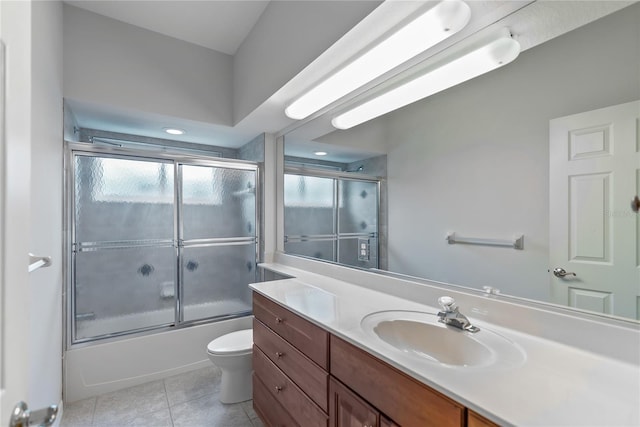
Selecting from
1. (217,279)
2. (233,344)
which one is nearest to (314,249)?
(233,344)

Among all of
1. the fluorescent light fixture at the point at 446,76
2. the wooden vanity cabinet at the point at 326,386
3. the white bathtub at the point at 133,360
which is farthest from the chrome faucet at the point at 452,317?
the white bathtub at the point at 133,360

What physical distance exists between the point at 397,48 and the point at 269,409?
6.31ft

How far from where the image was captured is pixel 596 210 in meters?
0.99

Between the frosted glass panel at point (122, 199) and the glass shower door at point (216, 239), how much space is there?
165 millimetres

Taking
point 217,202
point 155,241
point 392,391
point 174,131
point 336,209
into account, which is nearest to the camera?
point 392,391

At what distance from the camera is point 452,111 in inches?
57.6

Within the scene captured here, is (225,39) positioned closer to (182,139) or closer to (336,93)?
(182,139)

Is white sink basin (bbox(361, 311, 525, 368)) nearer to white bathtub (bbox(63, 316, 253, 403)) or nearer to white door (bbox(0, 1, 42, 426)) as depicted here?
white door (bbox(0, 1, 42, 426))

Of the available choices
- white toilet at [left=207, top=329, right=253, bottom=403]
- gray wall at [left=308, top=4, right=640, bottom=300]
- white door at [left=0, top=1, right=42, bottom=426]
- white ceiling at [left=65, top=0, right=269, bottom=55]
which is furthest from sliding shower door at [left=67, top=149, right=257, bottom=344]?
white door at [left=0, top=1, right=42, bottom=426]

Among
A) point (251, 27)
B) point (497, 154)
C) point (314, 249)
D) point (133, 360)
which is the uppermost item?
point (251, 27)

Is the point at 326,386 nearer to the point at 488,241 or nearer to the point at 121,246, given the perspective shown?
the point at 488,241

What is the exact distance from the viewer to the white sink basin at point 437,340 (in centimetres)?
92

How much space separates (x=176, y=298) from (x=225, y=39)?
224cm

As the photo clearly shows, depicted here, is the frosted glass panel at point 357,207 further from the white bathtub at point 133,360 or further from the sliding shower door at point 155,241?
the white bathtub at point 133,360
